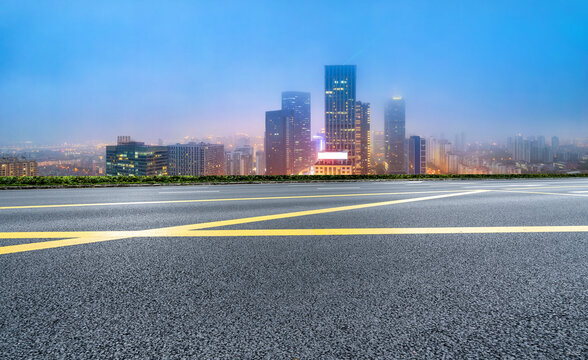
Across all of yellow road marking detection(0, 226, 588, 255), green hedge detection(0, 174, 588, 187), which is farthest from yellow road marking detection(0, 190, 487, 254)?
green hedge detection(0, 174, 588, 187)

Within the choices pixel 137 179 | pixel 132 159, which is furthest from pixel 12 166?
pixel 132 159

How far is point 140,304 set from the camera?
9.43 ft

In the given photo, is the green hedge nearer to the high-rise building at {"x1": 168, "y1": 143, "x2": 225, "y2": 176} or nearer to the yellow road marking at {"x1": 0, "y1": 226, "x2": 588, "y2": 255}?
the yellow road marking at {"x1": 0, "y1": 226, "x2": 588, "y2": 255}

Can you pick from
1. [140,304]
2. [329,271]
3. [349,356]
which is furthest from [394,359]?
[140,304]

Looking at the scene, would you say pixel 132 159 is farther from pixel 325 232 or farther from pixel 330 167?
pixel 325 232

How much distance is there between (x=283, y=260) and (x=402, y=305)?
5.77ft

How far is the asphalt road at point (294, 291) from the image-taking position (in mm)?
2203

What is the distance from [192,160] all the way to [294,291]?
183 metres

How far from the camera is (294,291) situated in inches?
124

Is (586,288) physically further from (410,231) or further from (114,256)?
(114,256)

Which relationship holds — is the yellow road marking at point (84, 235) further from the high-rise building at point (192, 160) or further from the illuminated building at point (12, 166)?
the high-rise building at point (192, 160)

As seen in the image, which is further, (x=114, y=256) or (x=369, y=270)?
(x=114, y=256)

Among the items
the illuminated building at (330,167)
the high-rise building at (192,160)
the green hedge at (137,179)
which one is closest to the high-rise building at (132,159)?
the high-rise building at (192,160)

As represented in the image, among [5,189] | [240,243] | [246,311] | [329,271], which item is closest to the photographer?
[246,311]
